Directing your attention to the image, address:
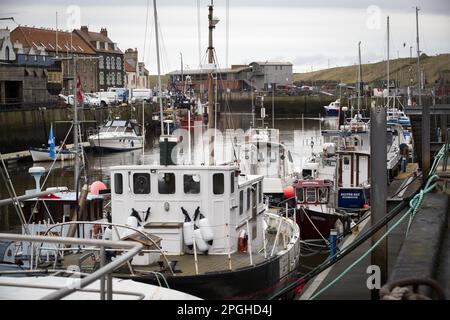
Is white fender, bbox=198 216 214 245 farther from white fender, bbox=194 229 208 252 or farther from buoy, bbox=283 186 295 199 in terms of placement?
buoy, bbox=283 186 295 199

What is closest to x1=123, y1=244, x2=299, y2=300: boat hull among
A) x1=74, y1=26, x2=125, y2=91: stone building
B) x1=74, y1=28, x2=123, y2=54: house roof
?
x1=74, y1=26, x2=125, y2=91: stone building

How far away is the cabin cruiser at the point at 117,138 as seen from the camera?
52.3m

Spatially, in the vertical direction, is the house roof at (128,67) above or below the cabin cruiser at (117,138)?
above

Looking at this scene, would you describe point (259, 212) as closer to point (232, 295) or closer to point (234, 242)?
point (234, 242)

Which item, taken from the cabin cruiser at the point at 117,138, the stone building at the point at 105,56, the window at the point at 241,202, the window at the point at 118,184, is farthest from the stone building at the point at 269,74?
the window at the point at 118,184

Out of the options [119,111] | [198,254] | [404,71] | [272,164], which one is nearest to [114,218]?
[198,254]

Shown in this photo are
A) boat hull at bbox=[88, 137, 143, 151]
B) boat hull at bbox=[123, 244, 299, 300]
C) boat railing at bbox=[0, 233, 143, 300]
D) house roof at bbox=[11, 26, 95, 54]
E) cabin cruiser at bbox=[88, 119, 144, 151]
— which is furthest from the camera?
house roof at bbox=[11, 26, 95, 54]

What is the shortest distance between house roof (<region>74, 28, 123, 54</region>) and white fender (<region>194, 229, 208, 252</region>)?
72.2 m

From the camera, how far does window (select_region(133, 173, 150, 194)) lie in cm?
1334

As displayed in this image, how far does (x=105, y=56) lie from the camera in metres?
82.9

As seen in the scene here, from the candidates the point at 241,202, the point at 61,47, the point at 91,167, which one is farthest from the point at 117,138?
the point at 241,202

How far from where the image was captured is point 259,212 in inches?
619

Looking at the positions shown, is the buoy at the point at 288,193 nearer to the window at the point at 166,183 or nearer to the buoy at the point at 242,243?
the buoy at the point at 242,243

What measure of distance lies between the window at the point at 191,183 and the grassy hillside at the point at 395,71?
68.6m
